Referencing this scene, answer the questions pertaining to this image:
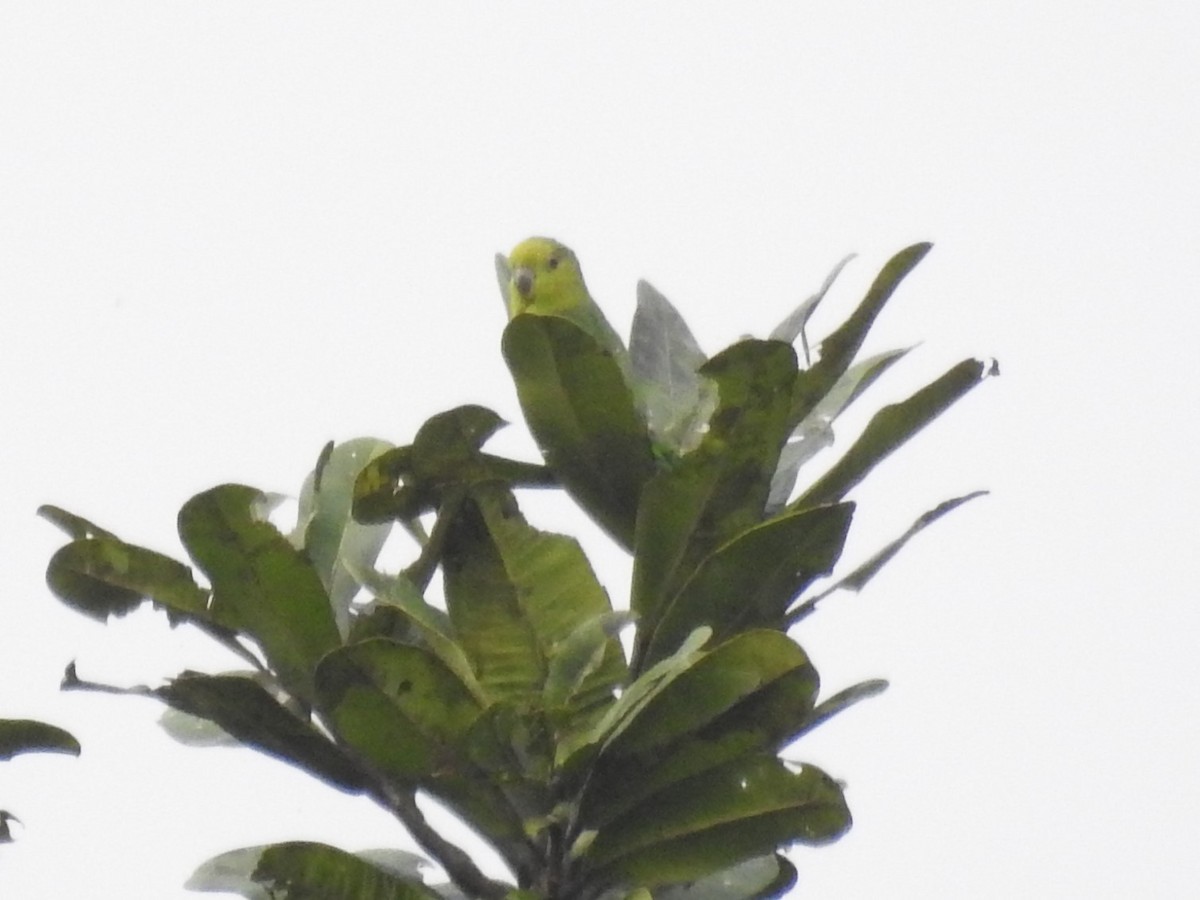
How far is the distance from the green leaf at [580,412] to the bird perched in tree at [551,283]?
1349mm

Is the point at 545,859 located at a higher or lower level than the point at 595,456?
lower

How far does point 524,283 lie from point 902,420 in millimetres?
1449

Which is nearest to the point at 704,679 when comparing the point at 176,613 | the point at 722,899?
the point at 722,899

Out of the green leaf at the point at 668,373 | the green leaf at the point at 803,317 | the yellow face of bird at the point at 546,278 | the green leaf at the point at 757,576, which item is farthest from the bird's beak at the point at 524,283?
the green leaf at the point at 757,576

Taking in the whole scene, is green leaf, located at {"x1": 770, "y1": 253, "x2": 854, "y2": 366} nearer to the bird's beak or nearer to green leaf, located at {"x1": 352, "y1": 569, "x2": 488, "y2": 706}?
green leaf, located at {"x1": 352, "y1": 569, "x2": 488, "y2": 706}

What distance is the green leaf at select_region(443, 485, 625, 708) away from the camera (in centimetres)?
83

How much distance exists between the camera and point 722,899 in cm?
87

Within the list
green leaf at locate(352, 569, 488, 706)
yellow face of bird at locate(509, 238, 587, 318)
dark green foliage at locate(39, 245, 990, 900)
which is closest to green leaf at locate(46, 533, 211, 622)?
dark green foliage at locate(39, 245, 990, 900)

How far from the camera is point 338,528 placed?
0.92 metres

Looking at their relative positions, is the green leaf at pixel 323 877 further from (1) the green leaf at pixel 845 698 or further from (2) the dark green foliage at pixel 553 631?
(1) the green leaf at pixel 845 698

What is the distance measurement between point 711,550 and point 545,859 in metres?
0.21

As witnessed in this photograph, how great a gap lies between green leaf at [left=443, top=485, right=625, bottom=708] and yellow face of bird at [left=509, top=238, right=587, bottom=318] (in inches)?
56.6

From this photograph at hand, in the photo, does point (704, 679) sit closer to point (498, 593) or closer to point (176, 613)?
point (498, 593)

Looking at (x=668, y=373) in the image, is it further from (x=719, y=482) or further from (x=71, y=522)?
(x=71, y=522)
